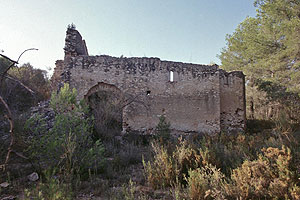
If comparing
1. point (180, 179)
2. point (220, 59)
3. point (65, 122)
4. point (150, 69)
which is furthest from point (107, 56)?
point (220, 59)

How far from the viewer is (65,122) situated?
13.4 feet

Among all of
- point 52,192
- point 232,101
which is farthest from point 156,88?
point 52,192

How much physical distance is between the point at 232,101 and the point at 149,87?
4.52 meters

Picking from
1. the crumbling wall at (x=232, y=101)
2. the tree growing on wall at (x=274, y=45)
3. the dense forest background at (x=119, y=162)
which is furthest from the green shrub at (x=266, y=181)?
the tree growing on wall at (x=274, y=45)

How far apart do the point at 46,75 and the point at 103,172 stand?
11.2 m

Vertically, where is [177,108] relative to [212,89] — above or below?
below

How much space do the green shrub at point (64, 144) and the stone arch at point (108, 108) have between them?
354 centimetres

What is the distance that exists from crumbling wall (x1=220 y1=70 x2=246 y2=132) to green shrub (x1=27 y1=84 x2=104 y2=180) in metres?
7.48

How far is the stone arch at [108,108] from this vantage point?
8.20 m

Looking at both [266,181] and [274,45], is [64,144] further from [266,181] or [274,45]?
[274,45]

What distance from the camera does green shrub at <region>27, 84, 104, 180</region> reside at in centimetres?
368

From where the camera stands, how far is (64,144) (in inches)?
141

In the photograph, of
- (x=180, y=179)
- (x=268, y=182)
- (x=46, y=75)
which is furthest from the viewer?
(x=46, y=75)

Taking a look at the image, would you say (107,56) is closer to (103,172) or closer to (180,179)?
(103,172)
